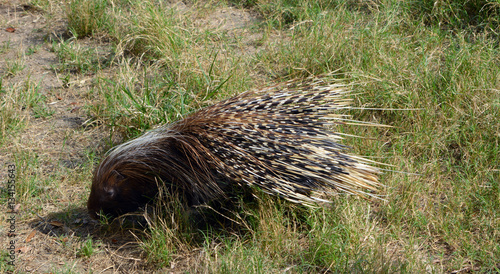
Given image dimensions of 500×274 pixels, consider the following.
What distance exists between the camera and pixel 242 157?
306 centimetres

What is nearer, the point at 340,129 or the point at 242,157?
the point at 242,157

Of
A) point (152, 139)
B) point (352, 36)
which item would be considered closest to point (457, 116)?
point (352, 36)

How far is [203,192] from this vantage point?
332 centimetres

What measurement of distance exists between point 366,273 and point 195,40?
2870 millimetres

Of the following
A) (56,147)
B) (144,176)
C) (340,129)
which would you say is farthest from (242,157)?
(56,147)

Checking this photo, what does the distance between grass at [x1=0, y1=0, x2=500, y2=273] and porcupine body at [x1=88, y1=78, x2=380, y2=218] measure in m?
0.19

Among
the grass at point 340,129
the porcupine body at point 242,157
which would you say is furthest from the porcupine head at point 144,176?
the grass at point 340,129

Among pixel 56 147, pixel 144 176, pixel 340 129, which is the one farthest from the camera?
pixel 56 147

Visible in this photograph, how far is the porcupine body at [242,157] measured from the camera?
10.0ft

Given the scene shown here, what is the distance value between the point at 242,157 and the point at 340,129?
1137mm

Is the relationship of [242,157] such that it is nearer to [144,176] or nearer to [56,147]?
[144,176]

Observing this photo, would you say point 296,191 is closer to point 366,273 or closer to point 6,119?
point 366,273

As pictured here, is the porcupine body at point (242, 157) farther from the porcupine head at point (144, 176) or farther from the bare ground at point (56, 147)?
the bare ground at point (56, 147)

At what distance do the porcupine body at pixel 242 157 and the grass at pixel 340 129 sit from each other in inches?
7.5
